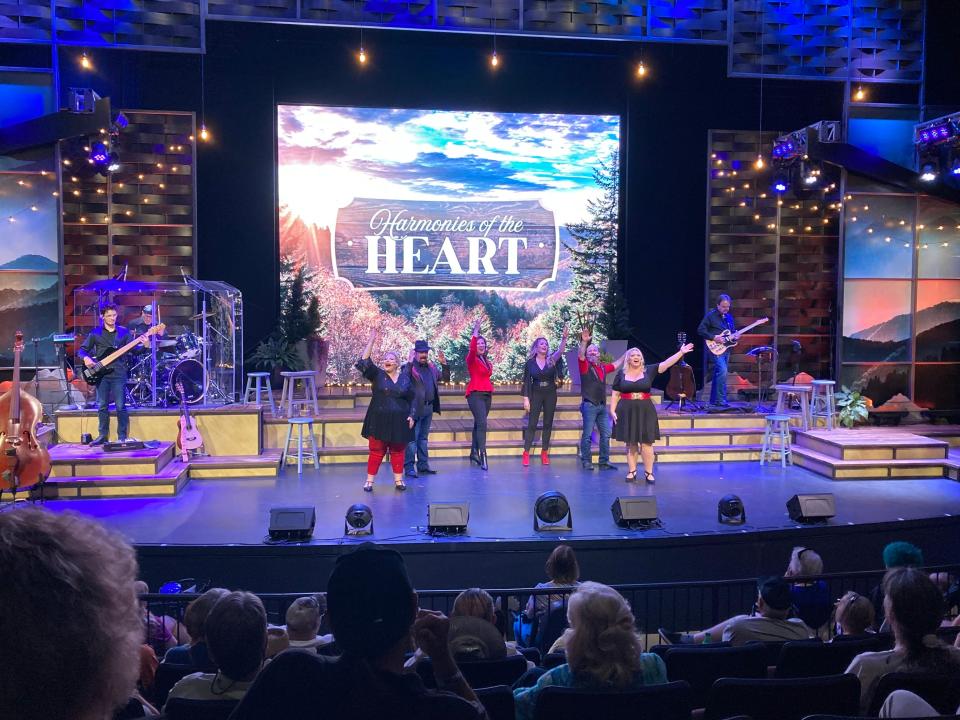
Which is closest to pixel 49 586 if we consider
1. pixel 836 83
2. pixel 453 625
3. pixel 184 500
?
pixel 453 625

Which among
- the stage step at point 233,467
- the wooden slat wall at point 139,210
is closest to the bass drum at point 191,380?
the stage step at point 233,467

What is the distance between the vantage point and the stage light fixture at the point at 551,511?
7.32m

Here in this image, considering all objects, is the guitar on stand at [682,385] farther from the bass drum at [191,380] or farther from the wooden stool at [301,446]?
the bass drum at [191,380]

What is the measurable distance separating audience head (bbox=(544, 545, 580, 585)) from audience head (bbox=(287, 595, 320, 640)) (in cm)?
152

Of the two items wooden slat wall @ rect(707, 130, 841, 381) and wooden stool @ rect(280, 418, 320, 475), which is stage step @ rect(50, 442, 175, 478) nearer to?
wooden stool @ rect(280, 418, 320, 475)

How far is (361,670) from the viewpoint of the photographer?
4.84 feet

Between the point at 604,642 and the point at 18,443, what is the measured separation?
21.3 ft

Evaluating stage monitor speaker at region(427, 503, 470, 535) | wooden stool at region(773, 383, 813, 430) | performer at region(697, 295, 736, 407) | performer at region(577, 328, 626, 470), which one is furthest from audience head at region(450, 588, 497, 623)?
performer at region(697, 295, 736, 407)

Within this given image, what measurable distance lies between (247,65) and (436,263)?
406cm

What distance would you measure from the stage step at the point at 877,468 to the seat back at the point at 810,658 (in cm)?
680

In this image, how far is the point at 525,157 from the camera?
13938 mm

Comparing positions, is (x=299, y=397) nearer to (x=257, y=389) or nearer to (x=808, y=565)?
(x=257, y=389)

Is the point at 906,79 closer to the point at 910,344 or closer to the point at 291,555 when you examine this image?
the point at 910,344

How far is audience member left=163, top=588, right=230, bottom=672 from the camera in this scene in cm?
367
